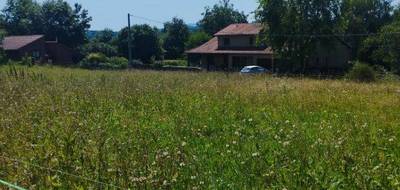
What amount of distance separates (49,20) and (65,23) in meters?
3.60

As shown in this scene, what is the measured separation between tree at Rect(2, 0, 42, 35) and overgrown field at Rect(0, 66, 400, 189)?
234ft

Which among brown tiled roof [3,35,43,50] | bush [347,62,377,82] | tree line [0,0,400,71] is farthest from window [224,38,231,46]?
brown tiled roof [3,35,43,50]

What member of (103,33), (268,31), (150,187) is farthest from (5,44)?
(150,187)

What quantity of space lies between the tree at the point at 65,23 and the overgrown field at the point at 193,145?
64044mm

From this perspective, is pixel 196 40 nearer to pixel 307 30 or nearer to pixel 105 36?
pixel 105 36

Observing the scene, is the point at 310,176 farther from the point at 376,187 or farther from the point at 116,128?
the point at 116,128

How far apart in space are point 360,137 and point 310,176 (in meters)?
2.86

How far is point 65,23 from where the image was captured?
74562 mm

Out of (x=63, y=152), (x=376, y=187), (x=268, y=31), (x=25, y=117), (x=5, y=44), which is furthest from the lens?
(x=5, y=44)

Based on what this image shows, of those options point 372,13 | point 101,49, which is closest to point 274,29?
point 372,13

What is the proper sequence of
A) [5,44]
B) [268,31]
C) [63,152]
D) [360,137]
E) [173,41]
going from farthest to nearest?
[173,41] → [5,44] → [268,31] → [360,137] → [63,152]

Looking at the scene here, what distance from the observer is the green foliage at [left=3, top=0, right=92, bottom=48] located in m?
74.0

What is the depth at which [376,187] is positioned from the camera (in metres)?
4.37

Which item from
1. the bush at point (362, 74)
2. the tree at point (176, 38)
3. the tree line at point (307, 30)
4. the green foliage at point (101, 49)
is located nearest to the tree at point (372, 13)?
the tree line at point (307, 30)
